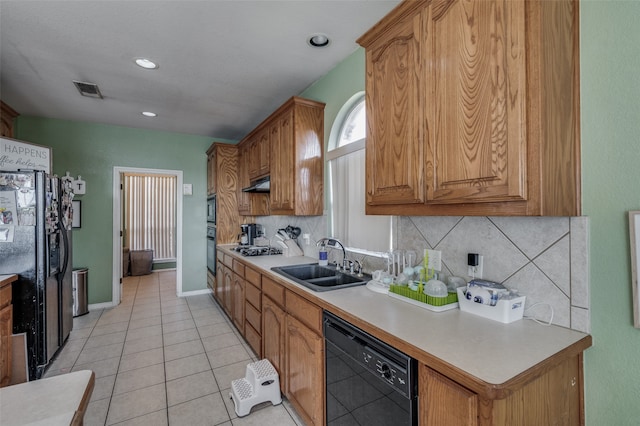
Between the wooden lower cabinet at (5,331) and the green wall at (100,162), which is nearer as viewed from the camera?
the wooden lower cabinet at (5,331)

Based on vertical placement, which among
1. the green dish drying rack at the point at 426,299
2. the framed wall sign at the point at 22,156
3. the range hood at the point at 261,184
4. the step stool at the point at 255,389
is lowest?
the step stool at the point at 255,389

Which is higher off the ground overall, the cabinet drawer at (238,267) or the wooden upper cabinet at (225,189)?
the wooden upper cabinet at (225,189)

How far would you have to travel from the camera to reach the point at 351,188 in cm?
241

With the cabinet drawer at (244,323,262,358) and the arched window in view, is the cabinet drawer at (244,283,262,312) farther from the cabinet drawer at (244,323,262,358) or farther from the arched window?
the arched window

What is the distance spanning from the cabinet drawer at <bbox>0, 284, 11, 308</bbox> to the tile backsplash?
2.94 m

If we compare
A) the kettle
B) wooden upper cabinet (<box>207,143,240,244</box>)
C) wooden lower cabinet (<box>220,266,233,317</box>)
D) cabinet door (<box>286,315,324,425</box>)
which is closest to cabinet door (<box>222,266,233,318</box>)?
wooden lower cabinet (<box>220,266,233,317</box>)

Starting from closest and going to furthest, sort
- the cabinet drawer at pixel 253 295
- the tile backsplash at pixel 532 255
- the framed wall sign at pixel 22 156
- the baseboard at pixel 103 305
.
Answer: the tile backsplash at pixel 532 255 < the cabinet drawer at pixel 253 295 < the framed wall sign at pixel 22 156 < the baseboard at pixel 103 305

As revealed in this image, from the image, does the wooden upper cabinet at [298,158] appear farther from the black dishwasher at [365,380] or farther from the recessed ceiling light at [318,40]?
the black dishwasher at [365,380]

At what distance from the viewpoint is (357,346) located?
50.8 inches

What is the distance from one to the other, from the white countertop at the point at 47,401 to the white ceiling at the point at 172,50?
6.56 ft

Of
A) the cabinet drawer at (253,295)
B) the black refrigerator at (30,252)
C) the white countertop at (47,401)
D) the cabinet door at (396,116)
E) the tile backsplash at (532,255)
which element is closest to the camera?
the white countertop at (47,401)

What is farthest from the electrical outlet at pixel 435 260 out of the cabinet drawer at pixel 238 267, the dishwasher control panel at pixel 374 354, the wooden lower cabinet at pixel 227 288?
the wooden lower cabinet at pixel 227 288

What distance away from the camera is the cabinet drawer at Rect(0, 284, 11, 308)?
204 centimetres

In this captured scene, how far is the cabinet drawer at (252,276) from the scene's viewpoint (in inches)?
99.5
